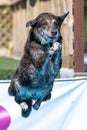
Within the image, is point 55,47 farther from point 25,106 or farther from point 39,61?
point 25,106

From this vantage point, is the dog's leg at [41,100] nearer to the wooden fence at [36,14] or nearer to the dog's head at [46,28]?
the dog's head at [46,28]

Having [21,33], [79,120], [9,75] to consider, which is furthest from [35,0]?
[79,120]

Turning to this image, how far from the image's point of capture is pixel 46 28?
17.0 feet

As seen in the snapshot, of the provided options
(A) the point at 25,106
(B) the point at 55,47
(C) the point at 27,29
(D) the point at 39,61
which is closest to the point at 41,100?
(A) the point at 25,106

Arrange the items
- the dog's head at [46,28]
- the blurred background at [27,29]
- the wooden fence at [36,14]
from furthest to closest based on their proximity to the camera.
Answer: the wooden fence at [36,14], the blurred background at [27,29], the dog's head at [46,28]

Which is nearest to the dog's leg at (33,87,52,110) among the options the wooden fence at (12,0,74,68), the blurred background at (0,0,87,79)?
the blurred background at (0,0,87,79)

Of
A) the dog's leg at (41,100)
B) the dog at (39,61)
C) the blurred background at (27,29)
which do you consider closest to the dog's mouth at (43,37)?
the dog at (39,61)

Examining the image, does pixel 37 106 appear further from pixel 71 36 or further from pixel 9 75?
pixel 71 36

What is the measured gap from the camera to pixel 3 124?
5.45m

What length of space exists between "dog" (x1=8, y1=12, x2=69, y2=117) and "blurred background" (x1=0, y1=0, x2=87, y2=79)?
0.66 m

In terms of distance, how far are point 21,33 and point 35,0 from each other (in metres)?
1.57

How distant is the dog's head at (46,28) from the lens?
5148 mm

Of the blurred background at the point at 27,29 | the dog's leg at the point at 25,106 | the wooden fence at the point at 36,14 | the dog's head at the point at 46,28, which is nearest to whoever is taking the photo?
the dog's head at the point at 46,28

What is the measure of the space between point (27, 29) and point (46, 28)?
4622mm
